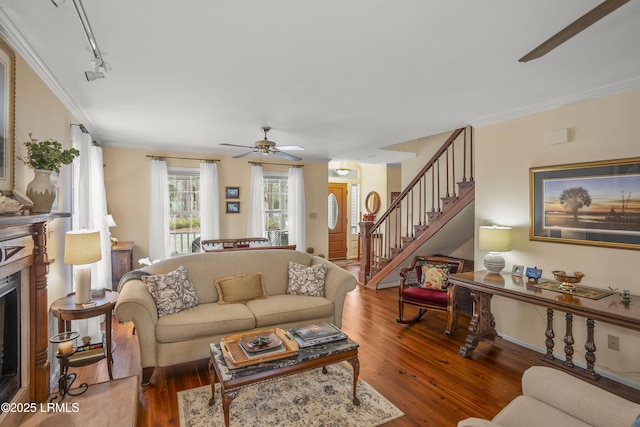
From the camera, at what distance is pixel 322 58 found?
8.06ft

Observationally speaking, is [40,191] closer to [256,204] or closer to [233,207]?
[233,207]

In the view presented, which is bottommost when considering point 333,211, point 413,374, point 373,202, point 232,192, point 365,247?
point 413,374

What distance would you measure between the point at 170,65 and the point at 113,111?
66.5 inches

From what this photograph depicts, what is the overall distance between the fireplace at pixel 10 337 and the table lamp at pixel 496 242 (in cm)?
394

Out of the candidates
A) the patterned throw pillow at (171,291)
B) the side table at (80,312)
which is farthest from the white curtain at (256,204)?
the side table at (80,312)

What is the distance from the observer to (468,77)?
279cm

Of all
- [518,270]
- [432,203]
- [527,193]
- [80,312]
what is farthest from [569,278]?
[80,312]

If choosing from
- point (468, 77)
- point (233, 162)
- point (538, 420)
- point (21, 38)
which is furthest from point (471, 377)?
point (233, 162)

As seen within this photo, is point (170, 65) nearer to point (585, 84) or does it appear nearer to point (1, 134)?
point (1, 134)

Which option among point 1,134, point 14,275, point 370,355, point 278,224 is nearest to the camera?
point 1,134

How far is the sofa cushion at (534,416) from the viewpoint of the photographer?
1.53 metres

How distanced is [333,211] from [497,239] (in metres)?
5.73

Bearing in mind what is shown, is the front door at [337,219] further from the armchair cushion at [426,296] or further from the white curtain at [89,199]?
the white curtain at [89,199]

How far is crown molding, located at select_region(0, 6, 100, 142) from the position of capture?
193 cm
